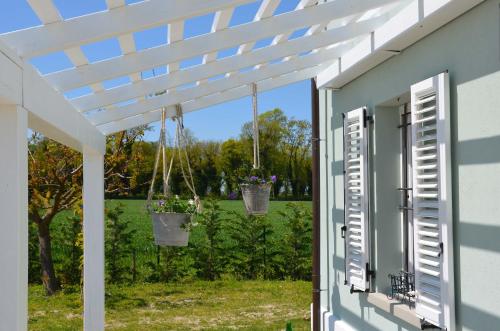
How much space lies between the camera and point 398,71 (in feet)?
13.0

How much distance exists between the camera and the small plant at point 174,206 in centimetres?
447

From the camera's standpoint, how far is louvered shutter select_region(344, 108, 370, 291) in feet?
14.7

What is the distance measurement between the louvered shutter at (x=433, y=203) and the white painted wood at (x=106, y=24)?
138 cm

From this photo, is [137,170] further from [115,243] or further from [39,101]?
[39,101]

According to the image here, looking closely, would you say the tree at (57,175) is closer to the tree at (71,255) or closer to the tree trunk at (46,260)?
the tree trunk at (46,260)

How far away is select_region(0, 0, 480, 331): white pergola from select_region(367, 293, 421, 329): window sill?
1701 mm

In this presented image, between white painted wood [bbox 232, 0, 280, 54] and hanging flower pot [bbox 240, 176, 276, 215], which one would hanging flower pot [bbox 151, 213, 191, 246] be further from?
white painted wood [bbox 232, 0, 280, 54]

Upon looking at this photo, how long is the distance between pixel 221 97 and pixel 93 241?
1.64m

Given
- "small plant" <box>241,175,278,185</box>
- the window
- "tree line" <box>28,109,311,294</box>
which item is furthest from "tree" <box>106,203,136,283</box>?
the window

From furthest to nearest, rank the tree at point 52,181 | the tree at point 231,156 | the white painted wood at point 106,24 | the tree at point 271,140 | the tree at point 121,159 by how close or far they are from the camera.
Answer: the tree at point 271,140, the tree at point 231,156, the tree at point 121,159, the tree at point 52,181, the white painted wood at point 106,24

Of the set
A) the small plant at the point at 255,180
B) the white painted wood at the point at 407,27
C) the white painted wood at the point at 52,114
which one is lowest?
the small plant at the point at 255,180

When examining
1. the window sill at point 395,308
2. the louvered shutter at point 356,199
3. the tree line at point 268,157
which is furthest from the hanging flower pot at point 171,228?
the tree line at point 268,157

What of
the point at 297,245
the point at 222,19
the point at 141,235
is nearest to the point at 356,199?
the point at 222,19

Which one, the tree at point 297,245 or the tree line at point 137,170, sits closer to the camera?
the tree line at point 137,170
